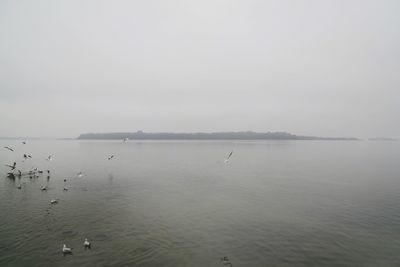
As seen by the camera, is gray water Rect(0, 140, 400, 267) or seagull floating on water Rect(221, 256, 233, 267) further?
gray water Rect(0, 140, 400, 267)

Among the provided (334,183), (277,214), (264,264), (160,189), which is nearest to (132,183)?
(160,189)

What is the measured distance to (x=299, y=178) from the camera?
6525 centimetres

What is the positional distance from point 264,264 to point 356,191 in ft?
120

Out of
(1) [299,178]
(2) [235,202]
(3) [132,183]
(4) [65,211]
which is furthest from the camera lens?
(1) [299,178]

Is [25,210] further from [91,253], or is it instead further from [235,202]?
[235,202]

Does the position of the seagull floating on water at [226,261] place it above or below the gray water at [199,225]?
below

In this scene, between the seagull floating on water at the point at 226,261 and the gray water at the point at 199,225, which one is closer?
the seagull floating on water at the point at 226,261

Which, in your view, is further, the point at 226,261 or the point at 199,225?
the point at 199,225

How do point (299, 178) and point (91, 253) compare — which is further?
point (299, 178)

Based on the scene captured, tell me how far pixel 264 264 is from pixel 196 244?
21.5ft

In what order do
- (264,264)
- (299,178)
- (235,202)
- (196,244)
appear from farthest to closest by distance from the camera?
(299,178)
(235,202)
(196,244)
(264,264)

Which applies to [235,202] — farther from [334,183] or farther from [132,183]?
[334,183]

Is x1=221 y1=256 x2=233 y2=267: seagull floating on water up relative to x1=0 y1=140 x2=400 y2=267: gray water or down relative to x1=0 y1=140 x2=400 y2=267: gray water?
down

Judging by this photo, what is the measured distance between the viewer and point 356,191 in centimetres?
4931
